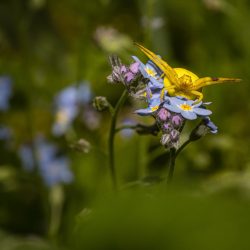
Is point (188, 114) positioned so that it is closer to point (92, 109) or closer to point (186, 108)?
point (186, 108)

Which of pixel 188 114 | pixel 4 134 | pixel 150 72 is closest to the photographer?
pixel 188 114

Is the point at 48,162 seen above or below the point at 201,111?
above

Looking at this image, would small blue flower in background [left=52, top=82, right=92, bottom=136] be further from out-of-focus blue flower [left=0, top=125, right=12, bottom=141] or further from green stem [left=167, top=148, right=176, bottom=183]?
green stem [left=167, top=148, right=176, bottom=183]

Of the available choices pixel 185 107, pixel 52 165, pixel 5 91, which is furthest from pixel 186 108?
pixel 5 91

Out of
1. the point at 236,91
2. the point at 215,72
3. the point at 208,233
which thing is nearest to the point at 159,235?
the point at 208,233

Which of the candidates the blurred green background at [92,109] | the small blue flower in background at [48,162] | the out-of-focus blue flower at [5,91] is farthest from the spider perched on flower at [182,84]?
the out-of-focus blue flower at [5,91]
